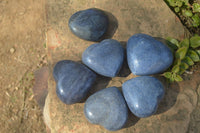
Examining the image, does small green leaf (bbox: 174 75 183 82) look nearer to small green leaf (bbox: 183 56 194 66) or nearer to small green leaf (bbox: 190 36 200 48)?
small green leaf (bbox: 183 56 194 66)

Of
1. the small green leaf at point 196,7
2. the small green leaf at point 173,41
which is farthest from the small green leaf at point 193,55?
the small green leaf at point 196,7

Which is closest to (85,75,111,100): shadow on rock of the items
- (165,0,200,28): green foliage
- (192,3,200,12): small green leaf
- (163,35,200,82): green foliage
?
(163,35,200,82): green foliage

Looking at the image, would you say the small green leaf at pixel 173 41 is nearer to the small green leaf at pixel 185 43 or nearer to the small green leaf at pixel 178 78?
the small green leaf at pixel 185 43

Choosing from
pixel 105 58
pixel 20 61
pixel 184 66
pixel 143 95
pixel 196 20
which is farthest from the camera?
pixel 20 61

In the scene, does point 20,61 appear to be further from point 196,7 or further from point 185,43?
point 196,7

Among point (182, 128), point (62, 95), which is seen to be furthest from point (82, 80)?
point (182, 128)

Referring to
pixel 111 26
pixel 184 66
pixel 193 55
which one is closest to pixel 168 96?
pixel 184 66
